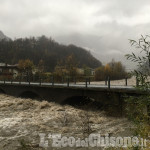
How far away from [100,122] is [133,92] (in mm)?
3902

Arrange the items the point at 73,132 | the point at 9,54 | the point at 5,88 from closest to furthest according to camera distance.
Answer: the point at 73,132, the point at 5,88, the point at 9,54

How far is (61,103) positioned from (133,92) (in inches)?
422

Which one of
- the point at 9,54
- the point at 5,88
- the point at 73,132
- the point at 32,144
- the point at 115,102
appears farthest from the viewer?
the point at 9,54

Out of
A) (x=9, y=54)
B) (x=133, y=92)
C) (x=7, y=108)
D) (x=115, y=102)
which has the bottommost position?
(x=7, y=108)

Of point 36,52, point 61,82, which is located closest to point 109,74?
point 61,82

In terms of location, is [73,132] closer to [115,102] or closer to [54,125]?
[54,125]

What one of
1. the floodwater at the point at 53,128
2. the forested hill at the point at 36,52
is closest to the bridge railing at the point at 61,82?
the floodwater at the point at 53,128

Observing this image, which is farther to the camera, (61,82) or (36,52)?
(36,52)

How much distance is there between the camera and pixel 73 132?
12.5m

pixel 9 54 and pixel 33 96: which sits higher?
pixel 9 54

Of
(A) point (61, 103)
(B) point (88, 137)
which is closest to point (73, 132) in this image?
(B) point (88, 137)

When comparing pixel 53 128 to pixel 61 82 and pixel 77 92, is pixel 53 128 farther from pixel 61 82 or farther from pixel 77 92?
pixel 61 82

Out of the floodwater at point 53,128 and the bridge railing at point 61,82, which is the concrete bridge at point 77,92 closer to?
the bridge railing at point 61,82

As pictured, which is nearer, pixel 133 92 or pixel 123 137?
pixel 123 137
